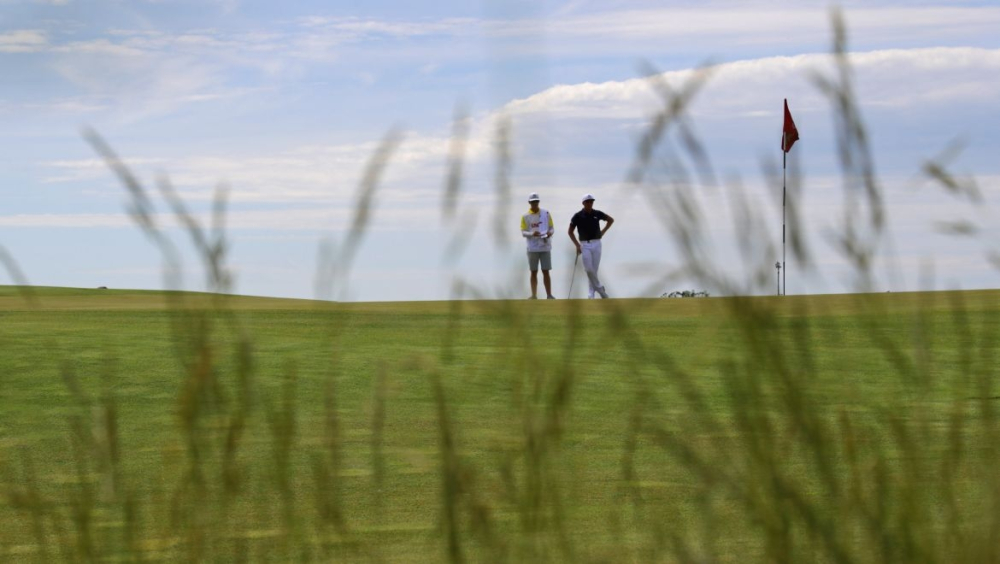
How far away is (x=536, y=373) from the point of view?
206cm

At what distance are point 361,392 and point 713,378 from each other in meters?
2.01

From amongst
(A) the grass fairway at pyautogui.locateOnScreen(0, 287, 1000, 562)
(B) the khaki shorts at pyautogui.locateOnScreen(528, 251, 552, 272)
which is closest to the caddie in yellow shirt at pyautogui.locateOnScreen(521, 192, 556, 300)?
(B) the khaki shorts at pyautogui.locateOnScreen(528, 251, 552, 272)

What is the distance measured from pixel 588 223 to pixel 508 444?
1463 centimetres

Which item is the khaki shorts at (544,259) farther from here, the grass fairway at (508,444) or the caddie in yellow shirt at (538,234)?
the grass fairway at (508,444)

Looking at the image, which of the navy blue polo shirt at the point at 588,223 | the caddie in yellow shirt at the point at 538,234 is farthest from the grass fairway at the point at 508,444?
the navy blue polo shirt at the point at 588,223

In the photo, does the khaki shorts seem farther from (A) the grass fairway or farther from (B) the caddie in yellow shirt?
(A) the grass fairway

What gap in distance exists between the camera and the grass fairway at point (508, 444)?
2.03 meters

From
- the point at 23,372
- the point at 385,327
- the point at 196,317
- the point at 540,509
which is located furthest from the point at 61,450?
the point at 385,327

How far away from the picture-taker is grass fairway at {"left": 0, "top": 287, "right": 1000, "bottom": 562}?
6.66 feet

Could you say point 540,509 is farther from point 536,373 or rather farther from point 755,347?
point 755,347

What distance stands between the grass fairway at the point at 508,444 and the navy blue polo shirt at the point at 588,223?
9666mm

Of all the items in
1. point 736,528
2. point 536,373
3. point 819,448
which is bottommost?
point 736,528

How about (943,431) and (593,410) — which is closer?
(943,431)

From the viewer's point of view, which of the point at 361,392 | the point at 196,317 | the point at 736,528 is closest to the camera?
the point at 196,317
